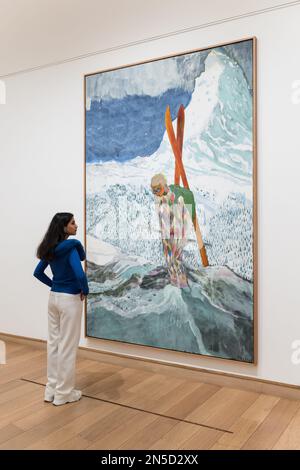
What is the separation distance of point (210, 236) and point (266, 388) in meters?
1.13

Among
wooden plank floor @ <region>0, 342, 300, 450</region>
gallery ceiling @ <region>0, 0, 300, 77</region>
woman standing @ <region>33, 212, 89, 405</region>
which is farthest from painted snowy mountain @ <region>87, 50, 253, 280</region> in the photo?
wooden plank floor @ <region>0, 342, 300, 450</region>

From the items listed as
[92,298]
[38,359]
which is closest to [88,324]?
[92,298]

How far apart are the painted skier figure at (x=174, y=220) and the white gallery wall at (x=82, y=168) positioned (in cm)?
56

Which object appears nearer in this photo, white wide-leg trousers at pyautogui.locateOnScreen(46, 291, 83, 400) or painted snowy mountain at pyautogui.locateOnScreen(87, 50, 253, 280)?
white wide-leg trousers at pyautogui.locateOnScreen(46, 291, 83, 400)

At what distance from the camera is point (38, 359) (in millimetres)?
3859

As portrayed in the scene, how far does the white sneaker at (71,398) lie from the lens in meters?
2.88

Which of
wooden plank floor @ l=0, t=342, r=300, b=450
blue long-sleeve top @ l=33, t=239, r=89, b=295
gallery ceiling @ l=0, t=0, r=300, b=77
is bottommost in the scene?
wooden plank floor @ l=0, t=342, r=300, b=450

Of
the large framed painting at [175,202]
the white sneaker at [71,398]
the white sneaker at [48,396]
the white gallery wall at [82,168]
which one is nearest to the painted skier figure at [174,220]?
the large framed painting at [175,202]

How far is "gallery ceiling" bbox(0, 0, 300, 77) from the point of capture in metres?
3.19

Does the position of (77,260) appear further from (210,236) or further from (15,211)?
(15,211)

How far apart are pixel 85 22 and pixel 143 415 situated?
3.17 metres

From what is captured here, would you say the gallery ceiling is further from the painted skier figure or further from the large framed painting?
the painted skier figure

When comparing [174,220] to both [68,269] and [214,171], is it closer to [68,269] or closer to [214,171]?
[214,171]

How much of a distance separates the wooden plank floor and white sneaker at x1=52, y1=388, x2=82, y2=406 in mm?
40
